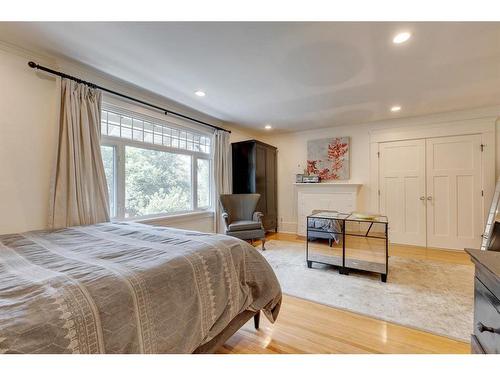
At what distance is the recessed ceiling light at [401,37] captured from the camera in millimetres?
1777

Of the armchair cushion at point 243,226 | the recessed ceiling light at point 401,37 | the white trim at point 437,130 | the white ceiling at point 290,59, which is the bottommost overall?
the armchair cushion at point 243,226

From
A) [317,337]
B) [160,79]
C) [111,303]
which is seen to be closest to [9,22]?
[160,79]

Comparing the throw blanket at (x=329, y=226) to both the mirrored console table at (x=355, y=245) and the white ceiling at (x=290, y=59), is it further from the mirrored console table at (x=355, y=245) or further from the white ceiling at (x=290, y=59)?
the white ceiling at (x=290, y=59)

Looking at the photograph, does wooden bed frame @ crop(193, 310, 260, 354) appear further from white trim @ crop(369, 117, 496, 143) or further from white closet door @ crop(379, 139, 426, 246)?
white trim @ crop(369, 117, 496, 143)

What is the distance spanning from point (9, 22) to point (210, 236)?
2183mm

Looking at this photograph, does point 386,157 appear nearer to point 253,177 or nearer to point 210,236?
point 253,177

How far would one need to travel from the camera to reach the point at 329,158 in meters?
4.75

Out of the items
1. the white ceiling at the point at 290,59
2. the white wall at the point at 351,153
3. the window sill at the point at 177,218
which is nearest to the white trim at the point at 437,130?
the white wall at the point at 351,153

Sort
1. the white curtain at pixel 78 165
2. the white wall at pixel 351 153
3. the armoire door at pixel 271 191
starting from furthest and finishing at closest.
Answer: the armoire door at pixel 271 191
the white wall at pixel 351 153
the white curtain at pixel 78 165

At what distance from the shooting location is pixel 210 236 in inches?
59.0

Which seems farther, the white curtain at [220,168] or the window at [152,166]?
the white curtain at [220,168]

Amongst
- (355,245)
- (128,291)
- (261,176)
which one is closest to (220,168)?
(261,176)

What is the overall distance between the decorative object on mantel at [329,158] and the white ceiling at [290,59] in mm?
1310

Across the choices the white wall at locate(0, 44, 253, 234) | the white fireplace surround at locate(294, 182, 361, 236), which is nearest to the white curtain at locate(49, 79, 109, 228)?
the white wall at locate(0, 44, 253, 234)
